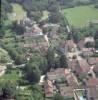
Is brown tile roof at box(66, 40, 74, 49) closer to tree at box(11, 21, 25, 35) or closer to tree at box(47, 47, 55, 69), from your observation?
tree at box(47, 47, 55, 69)

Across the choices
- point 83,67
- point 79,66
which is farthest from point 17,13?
point 83,67

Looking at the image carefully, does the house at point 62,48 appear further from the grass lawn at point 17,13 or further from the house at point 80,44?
the grass lawn at point 17,13

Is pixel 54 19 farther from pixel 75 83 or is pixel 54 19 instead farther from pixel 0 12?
pixel 75 83

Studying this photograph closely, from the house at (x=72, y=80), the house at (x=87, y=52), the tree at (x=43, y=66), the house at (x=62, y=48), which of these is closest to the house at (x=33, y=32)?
the house at (x=62, y=48)

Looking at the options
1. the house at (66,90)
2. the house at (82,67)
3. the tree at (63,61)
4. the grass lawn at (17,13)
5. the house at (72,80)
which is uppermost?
the grass lawn at (17,13)

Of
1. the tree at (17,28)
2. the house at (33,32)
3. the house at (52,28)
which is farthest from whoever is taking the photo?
the tree at (17,28)

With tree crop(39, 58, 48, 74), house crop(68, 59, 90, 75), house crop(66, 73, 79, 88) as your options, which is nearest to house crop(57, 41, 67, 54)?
house crop(68, 59, 90, 75)
